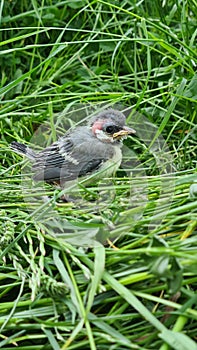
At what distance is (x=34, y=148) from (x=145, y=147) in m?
0.42

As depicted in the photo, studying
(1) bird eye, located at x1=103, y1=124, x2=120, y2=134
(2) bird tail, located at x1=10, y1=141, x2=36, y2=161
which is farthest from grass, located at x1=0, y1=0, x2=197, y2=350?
(1) bird eye, located at x1=103, y1=124, x2=120, y2=134

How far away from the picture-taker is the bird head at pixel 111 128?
90.6 inches

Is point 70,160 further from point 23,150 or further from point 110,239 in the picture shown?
point 110,239

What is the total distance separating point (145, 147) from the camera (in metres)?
2.60

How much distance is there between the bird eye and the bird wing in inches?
2.0

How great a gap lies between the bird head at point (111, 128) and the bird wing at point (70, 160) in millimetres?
33

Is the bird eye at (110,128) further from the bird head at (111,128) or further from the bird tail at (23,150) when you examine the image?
the bird tail at (23,150)

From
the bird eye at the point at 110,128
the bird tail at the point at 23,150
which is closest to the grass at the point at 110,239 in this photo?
the bird tail at the point at 23,150

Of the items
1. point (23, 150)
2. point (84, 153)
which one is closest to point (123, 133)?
point (84, 153)

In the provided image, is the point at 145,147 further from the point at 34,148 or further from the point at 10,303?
the point at 10,303

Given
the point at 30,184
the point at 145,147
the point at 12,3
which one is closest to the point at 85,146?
the point at 30,184

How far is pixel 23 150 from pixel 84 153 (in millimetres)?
234

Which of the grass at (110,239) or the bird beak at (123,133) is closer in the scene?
the grass at (110,239)

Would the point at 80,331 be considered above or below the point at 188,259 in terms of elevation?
below
